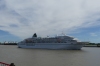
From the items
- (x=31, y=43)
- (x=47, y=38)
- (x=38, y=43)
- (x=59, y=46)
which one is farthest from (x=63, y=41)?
(x=31, y=43)

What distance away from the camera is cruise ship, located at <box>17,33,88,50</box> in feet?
255

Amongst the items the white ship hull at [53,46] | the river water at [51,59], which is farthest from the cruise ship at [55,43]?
the river water at [51,59]

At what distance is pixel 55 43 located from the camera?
82.6m

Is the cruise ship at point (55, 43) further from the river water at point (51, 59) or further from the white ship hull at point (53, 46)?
the river water at point (51, 59)

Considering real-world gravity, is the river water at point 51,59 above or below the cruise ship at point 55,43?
below

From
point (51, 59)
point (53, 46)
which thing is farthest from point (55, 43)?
point (51, 59)

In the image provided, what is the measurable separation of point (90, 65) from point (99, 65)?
1.44m

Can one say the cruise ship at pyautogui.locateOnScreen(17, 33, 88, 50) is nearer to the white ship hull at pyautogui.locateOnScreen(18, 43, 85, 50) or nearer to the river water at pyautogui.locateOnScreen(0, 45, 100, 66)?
the white ship hull at pyautogui.locateOnScreen(18, 43, 85, 50)

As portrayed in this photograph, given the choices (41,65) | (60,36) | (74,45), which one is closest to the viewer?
(41,65)

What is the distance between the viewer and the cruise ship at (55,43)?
255 feet

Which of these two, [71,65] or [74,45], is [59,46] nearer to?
[74,45]

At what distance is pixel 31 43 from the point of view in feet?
316

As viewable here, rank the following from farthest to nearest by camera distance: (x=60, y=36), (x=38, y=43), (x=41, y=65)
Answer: (x=38, y=43) → (x=60, y=36) → (x=41, y=65)

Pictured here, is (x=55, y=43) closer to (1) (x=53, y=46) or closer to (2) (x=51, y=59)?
(1) (x=53, y=46)
